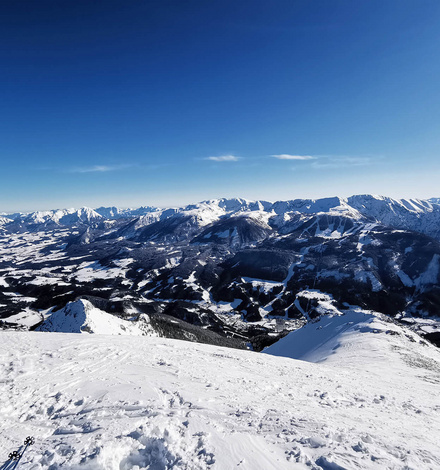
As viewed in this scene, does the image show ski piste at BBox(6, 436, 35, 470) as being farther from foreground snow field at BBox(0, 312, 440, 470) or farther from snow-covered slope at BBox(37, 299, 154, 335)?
snow-covered slope at BBox(37, 299, 154, 335)

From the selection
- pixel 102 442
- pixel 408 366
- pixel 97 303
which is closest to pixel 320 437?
pixel 102 442

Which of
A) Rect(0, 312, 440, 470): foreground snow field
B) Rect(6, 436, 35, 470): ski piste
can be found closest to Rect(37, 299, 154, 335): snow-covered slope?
Rect(0, 312, 440, 470): foreground snow field

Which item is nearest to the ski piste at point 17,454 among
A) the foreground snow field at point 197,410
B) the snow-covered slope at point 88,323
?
the foreground snow field at point 197,410

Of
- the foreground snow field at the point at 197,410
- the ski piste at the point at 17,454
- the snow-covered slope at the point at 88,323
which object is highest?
the ski piste at the point at 17,454

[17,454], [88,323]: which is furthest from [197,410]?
[88,323]

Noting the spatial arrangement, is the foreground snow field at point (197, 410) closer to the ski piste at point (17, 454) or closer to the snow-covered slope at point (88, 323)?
the ski piste at point (17, 454)

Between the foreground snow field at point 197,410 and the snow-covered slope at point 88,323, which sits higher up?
the foreground snow field at point 197,410

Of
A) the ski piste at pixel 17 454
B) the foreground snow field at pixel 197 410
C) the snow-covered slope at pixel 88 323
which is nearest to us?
Result: the ski piste at pixel 17 454

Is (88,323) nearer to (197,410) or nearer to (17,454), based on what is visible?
(17,454)
